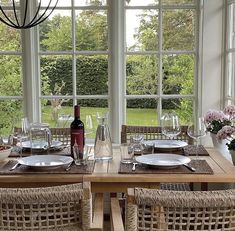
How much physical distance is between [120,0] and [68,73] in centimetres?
74

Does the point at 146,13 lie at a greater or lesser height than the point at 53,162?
greater

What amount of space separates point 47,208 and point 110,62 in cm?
220

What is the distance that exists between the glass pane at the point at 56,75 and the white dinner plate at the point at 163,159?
143 centimetres

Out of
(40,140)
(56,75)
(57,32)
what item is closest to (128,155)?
(40,140)

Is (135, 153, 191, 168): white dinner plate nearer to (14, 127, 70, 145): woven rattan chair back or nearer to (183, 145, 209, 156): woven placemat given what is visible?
(183, 145, 209, 156): woven placemat

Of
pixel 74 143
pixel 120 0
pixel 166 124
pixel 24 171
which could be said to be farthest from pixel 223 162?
pixel 120 0

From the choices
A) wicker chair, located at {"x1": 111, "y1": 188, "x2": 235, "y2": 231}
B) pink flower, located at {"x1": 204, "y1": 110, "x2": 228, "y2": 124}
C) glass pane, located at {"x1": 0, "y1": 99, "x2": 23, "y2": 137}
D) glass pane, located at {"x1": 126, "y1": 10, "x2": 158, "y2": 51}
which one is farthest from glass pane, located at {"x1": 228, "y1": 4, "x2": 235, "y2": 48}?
wicker chair, located at {"x1": 111, "y1": 188, "x2": 235, "y2": 231}

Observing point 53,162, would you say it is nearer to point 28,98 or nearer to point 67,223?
point 67,223

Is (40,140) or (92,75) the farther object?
(92,75)

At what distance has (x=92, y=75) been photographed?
3645 mm

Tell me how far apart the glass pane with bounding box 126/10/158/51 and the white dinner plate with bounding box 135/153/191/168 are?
55.0 inches

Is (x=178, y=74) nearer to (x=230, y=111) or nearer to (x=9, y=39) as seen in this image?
(x=230, y=111)

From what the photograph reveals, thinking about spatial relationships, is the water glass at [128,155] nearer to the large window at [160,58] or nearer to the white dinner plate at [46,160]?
the white dinner plate at [46,160]

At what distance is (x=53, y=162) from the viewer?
2385 millimetres
